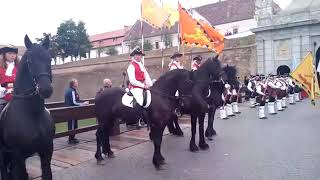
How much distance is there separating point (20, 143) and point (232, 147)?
5206mm

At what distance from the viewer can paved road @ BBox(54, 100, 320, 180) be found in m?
5.79

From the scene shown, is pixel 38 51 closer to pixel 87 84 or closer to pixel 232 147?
pixel 232 147

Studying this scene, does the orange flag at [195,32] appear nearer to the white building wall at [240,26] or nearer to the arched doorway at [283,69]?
the arched doorway at [283,69]

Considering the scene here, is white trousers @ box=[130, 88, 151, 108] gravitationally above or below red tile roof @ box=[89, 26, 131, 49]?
below

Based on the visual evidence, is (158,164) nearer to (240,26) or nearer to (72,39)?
(240,26)

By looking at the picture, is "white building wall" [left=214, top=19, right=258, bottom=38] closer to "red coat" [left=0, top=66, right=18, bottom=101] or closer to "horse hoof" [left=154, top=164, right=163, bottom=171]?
"horse hoof" [left=154, top=164, right=163, bottom=171]

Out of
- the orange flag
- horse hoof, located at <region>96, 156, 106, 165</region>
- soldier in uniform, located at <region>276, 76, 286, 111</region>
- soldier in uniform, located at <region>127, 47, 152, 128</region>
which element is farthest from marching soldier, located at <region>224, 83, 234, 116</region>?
horse hoof, located at <region>96, 156, 106, 165</region>

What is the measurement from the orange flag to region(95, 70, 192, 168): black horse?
4.64 m

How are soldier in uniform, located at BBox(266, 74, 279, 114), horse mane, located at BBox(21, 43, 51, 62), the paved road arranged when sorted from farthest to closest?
soldier in uniform, located at BBox(266, 74, 279, 114) → the paved road → horse mane, located at BBox(21, 43, 51, 62)

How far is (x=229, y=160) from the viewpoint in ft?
22.0

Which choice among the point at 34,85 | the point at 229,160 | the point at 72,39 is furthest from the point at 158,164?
the point at 72,39

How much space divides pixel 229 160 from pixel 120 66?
3995cm

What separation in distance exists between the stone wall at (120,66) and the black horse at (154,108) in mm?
25633

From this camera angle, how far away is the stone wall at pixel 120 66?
32431 mm
